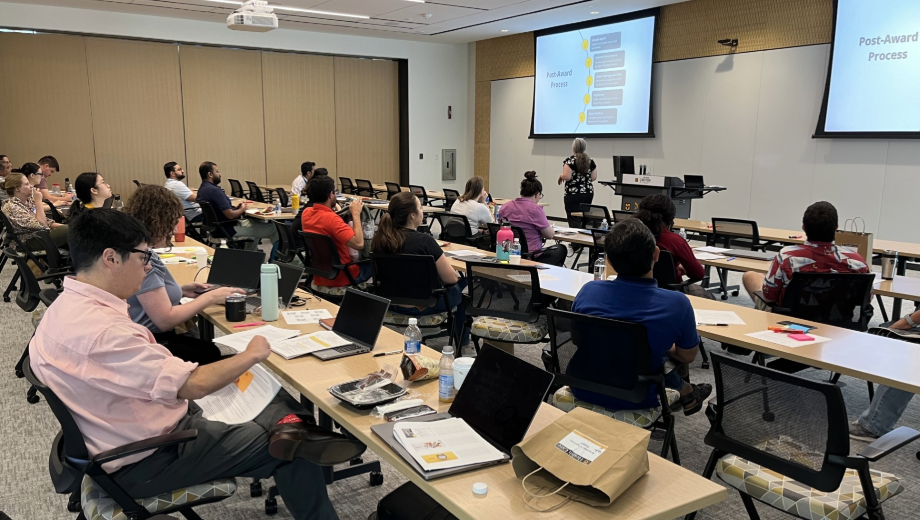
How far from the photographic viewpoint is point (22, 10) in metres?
10.5

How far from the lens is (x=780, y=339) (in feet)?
9.78

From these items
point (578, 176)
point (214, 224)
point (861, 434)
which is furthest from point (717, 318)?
point (578, 176)

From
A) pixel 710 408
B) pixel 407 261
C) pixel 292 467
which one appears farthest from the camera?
pixel 407 261

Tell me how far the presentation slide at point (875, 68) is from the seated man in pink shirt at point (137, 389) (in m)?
8.51

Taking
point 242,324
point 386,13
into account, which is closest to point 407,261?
point 242,324

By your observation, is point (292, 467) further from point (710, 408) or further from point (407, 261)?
point (407, 261)

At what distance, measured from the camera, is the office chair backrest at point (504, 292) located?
3791 millimetres

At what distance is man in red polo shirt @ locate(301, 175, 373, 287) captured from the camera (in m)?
5.02

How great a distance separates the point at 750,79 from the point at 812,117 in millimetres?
1107

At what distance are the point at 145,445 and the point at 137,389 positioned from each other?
0.17 m

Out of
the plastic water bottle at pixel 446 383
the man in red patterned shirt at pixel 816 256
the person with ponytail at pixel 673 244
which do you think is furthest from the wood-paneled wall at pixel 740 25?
the plastic water bottle at pixel 446 383

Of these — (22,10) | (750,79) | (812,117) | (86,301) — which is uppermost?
(22,10)

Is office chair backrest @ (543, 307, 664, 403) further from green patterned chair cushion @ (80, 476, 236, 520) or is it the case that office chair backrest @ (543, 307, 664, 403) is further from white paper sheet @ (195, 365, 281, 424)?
green patterned chair cushion @ (80, 476, 236, 520)

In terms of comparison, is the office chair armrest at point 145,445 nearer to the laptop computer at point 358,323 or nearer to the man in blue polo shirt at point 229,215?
the laptop computer at point 358,323
